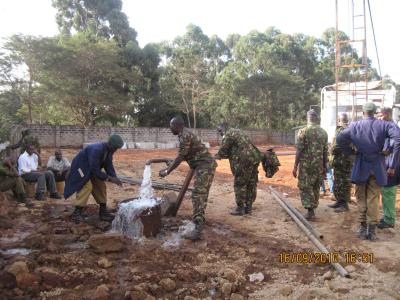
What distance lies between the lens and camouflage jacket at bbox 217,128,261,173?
6.42 meters

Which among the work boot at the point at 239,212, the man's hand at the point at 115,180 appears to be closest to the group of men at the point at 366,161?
the work boot at the point at 239,212

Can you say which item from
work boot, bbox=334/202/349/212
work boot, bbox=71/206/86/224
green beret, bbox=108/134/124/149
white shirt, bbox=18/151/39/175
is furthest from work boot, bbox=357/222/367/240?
white shirt, bbox=18/151/39/175

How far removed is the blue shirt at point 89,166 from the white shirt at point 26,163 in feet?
6.82

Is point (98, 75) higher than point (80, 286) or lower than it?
higher

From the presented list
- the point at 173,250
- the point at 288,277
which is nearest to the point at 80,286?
the point at 173,250

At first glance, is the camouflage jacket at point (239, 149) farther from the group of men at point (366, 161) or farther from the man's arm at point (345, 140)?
the man's arm at point (345, 140)

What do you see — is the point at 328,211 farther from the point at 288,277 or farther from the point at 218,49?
the point at 218,49

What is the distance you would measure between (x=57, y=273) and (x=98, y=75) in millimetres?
21350

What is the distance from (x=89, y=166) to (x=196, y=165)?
1.66m

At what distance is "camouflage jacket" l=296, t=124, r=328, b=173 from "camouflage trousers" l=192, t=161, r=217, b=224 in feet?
5.42

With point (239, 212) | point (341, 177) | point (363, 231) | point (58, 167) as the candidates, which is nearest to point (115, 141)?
point (239, 212)

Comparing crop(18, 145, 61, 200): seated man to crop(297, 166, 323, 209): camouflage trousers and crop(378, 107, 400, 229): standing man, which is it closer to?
crop(297, 166, 323, 209): camouflage trousers

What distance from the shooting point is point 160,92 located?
95.8 ft

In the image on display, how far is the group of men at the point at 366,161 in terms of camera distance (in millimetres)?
5074
